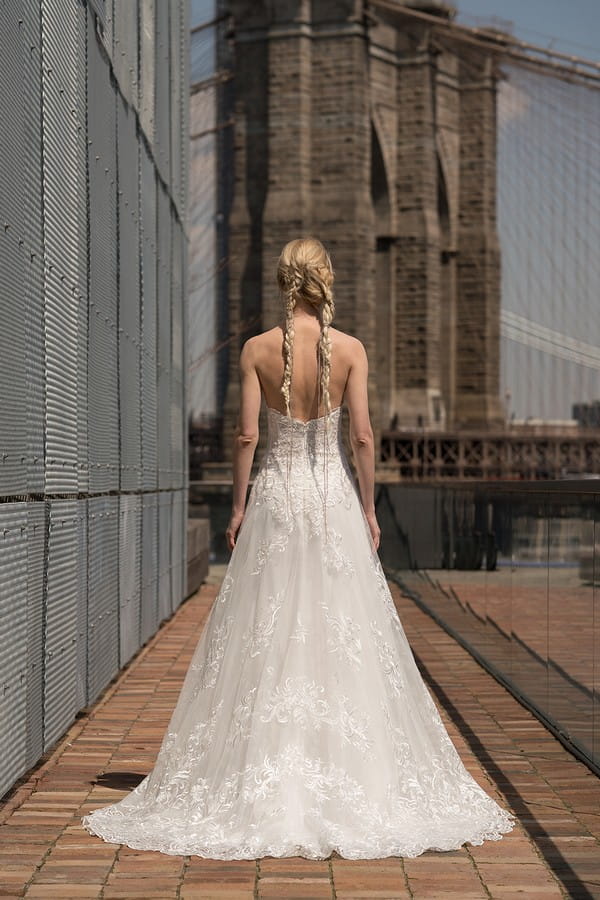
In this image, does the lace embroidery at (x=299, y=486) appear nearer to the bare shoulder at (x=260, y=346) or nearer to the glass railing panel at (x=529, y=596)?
the bare shoulder at (x=260, y=346)

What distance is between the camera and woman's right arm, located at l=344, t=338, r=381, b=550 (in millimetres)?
5184

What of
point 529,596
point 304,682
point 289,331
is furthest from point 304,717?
point 529,596

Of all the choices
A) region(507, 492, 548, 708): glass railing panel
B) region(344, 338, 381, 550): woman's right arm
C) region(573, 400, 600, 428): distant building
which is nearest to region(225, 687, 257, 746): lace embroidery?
region(344, 338, 381, 550): woman's right arm

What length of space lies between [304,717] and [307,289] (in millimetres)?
1386

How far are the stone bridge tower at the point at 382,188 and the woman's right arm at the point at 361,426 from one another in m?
40.1

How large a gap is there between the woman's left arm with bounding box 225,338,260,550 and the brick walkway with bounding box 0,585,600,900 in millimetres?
1089

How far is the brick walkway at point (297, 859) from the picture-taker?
4.30 meters

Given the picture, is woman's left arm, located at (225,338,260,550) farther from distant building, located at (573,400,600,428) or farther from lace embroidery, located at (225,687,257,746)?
distant building, located at (573,400,600,428)

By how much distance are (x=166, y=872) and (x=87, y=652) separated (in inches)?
124

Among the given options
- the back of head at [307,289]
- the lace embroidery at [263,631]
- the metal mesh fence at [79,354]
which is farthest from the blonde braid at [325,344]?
the metal mesh fence at [79,354]

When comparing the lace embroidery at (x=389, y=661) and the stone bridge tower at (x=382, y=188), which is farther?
the stone bridge tower at (x=382, y=188)

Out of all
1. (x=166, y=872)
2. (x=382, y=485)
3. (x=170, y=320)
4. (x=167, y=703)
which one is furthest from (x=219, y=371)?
(x=166, y=872)

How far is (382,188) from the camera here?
5178cm

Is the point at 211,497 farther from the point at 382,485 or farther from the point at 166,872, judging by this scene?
the point at 166,872
